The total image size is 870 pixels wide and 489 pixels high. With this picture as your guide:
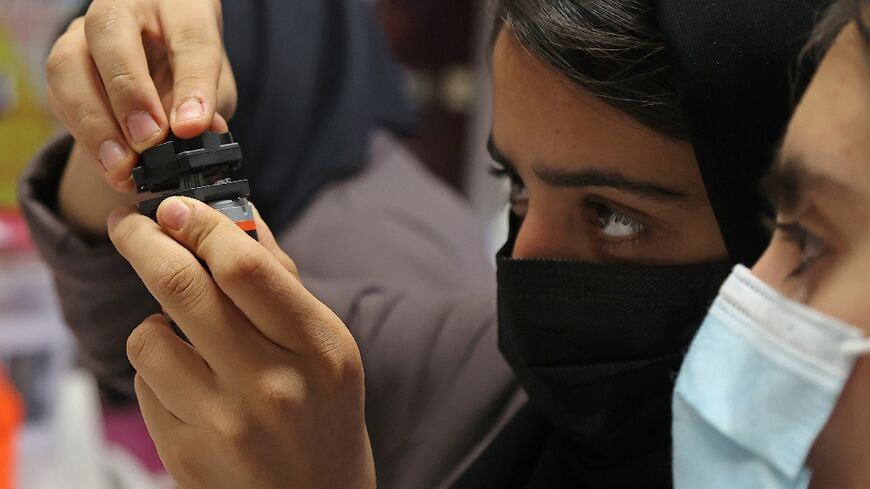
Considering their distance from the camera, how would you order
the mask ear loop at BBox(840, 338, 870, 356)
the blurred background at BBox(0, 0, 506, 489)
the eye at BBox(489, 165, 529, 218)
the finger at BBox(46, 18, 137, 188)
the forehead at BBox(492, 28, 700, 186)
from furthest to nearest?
the blurred background at BBox(0, 0, 506, 489) < the eye at BBox(489, 165, 529, 218) < the forehead at BBox(492, 28, 700, 186) < the finger at BBox(46, 18, 137, 188) < the mask ear loop at BBox(840, 338, 870, 356)

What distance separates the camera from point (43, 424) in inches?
51.8

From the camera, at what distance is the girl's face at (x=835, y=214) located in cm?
51

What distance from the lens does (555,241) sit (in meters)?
0.76

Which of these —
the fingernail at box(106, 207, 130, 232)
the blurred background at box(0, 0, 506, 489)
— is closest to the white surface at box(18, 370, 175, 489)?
the blurred background at box(0, 0, 506, 489)

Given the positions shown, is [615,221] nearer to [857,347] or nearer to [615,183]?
[615,183]

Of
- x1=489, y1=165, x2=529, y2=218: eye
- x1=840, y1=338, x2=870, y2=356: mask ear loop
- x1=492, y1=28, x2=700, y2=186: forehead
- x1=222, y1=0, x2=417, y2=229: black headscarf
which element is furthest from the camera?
x1=222, y1=0, x2=417, y2=229: black headscarf

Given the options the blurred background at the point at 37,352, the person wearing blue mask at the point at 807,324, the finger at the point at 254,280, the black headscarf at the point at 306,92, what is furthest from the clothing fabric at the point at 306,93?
the person wearing blue mask at the point at 807,324

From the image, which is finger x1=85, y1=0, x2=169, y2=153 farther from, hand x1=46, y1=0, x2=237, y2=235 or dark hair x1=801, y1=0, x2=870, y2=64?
dark hair x1=801, y1=0, x2=870, y2=64

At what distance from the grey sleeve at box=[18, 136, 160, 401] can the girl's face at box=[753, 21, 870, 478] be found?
0.51 meters

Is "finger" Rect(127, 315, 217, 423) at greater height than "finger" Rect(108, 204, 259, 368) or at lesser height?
lesser

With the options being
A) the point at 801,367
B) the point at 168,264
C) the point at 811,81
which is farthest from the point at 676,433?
the point at 168,264

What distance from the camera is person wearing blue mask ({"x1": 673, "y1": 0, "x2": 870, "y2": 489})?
0.52 m

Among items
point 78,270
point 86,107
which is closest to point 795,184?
point 86,107

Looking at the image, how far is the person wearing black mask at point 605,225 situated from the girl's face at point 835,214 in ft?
0.36
